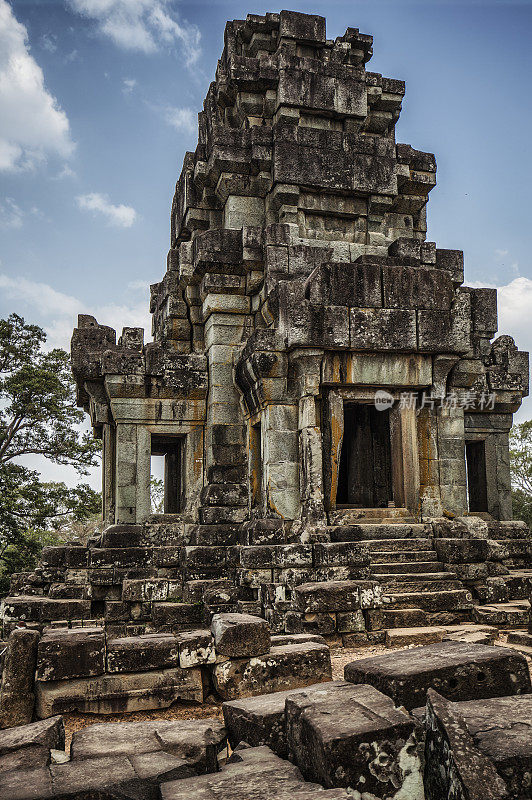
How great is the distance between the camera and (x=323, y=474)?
10.1 m

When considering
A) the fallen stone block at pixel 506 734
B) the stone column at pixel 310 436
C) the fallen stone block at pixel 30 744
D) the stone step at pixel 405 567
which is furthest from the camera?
the stone column at pixel 310 436

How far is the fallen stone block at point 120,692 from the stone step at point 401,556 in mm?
4059

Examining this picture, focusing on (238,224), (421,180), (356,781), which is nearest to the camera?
(356,781)

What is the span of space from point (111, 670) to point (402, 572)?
15.2 ft

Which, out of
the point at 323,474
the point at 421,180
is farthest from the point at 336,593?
the point at 421,180

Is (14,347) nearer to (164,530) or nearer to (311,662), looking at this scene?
(164,530)

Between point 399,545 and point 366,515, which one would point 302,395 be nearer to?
point 366,515

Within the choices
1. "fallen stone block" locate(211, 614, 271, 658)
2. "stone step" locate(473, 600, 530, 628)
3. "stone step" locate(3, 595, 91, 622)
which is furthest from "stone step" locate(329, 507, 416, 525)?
"fallen stone block" locate(211, 614, 271, 658)

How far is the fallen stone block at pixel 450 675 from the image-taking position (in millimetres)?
4191

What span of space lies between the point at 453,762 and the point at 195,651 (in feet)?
9.93

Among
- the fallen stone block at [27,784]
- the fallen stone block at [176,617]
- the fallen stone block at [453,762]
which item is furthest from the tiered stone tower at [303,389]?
the fallen stone block at [27,784]

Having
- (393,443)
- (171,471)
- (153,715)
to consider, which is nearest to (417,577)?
(393,443)

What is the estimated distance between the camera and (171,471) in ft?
52.4

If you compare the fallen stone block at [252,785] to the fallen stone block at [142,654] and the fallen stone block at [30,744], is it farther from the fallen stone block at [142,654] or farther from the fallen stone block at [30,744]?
the fallen stone block at [142,654]
